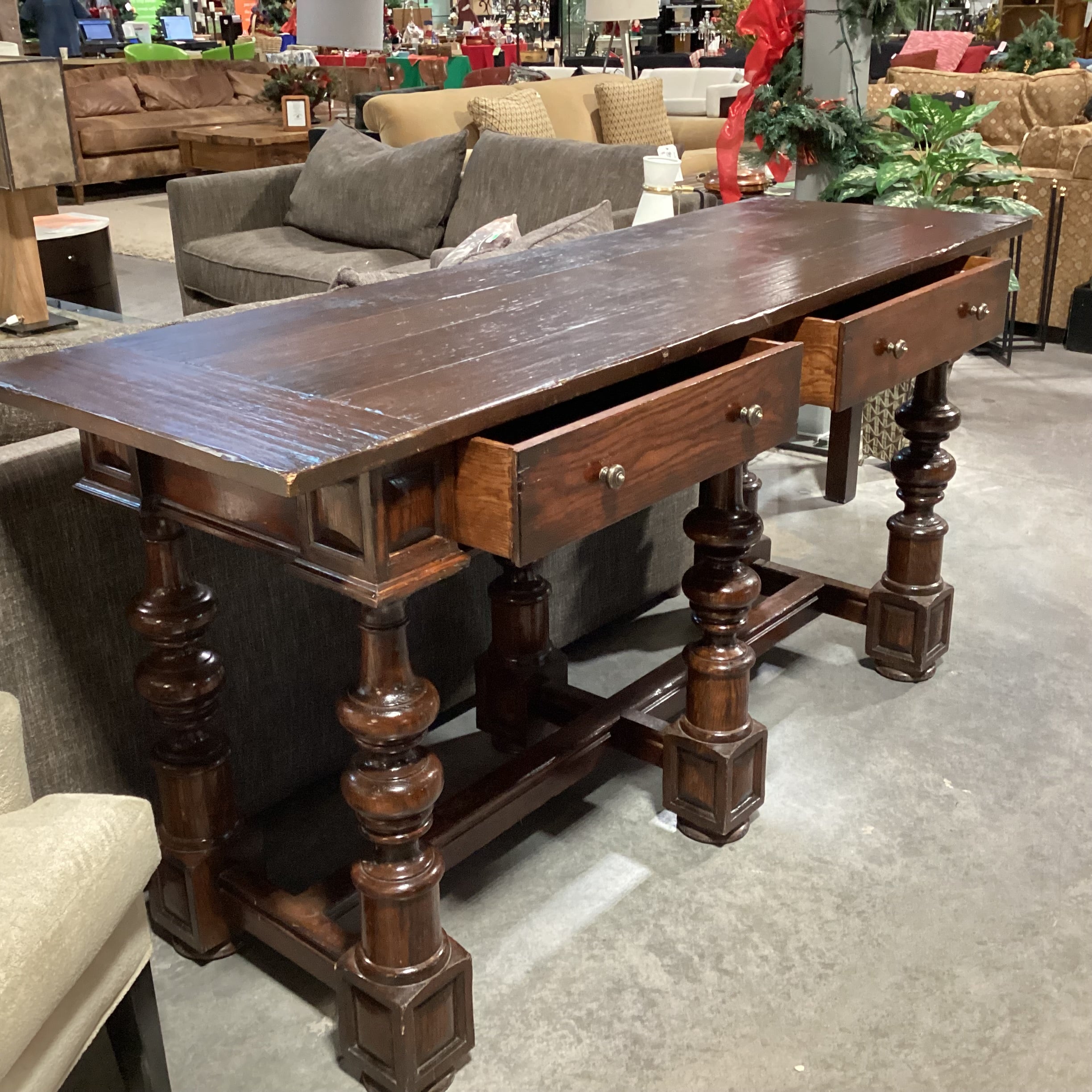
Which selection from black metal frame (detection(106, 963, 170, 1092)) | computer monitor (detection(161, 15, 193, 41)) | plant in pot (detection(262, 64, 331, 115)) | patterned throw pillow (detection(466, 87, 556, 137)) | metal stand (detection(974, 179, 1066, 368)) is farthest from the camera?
computer monitor (detection(161, 15, 193, 41))

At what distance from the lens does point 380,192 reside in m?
4.15

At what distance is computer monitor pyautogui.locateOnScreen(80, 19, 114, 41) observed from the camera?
12336 millimetres

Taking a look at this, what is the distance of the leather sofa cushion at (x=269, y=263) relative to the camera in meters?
3.91

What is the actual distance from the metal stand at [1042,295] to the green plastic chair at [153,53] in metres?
7.98

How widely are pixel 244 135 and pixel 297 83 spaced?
47cm

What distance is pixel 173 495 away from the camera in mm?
1271

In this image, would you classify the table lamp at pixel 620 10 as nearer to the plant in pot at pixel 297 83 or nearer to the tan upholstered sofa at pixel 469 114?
the tan upholstered sofa at pixel 469 114

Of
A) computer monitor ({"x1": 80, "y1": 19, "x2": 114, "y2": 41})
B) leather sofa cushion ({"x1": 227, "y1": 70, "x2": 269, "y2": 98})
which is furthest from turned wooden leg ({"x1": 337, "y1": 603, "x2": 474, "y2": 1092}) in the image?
computer monitor ({"x1": 80, "y1": 19, "x2": 114, "y2": 41})

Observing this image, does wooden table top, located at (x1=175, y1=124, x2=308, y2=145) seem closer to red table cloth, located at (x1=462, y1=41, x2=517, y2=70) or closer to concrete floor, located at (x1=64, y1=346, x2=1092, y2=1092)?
red table cloth, located at (x1=462, y1=41, x2=517, y2=70)

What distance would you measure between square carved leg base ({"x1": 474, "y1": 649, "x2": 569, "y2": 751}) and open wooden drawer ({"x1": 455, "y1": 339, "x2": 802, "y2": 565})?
1.95ft

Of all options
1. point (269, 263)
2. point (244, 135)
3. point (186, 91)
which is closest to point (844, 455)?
point (269, 263)

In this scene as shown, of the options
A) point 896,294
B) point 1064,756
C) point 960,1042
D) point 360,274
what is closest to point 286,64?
point 360,274

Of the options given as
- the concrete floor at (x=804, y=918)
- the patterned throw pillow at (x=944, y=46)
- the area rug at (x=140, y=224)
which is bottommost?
the concrete floor at (x=804, y=918)

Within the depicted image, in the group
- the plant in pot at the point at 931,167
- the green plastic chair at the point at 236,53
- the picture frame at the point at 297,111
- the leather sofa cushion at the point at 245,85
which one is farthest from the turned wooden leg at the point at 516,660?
the green plastic chair at the point at 236,53
